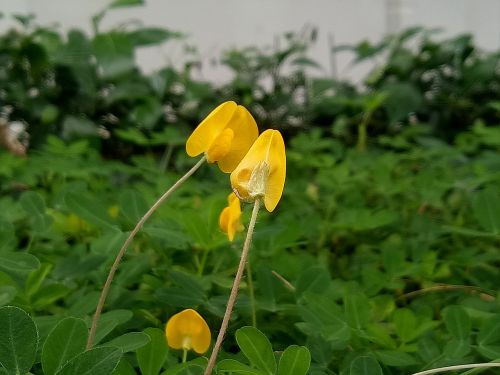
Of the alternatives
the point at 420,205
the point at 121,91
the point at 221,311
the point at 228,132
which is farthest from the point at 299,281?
the point at 121,91

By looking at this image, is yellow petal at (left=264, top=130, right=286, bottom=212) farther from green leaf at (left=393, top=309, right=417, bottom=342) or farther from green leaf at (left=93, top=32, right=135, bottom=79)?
green leaf at (left=93, top=32, right=135, bottom=79)

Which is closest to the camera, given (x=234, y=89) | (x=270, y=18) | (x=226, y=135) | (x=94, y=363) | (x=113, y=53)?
(x=94, y=363)

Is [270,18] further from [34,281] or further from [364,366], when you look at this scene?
[364,366]

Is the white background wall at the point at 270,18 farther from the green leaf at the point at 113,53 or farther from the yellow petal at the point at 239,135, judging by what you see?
the yellow petal at the point at 239,135

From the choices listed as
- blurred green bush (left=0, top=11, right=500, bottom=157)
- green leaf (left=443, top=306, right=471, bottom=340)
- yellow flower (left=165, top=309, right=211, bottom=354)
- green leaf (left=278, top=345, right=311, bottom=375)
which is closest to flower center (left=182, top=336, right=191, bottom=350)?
yellow flower (left=165, top=309, right=211, bottom=354)

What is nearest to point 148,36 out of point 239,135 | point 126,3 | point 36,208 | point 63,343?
point 126,3

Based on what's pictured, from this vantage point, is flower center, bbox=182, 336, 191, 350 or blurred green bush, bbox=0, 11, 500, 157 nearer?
flower center, bbox=182, 336, 191, 350

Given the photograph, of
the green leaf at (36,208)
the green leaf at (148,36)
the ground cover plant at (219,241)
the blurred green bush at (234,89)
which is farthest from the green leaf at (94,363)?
the green leaf at (148,36)
